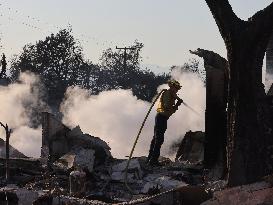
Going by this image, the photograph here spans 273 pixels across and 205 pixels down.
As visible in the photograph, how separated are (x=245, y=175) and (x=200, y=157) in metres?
4.20

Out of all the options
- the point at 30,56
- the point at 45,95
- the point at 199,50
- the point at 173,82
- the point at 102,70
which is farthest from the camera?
the point at 102,70

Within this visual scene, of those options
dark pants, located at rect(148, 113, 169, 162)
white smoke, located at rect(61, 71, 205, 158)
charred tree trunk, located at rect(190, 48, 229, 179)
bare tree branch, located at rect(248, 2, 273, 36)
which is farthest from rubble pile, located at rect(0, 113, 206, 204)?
white smoke, located at rect(61, 71, 205, 158)

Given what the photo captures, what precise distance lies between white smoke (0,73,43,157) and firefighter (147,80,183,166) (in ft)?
53.2

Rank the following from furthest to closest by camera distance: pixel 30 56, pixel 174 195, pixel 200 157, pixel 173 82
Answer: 1. pixel 30 56
2. pixel 200 157
3. pixel 173 82
4. pixel 174 195

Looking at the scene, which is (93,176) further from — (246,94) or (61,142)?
(246,94)

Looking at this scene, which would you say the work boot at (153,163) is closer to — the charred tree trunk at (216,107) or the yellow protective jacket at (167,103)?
the yellow protective jacket at (167,103)

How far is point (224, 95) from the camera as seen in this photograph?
34.9 ft

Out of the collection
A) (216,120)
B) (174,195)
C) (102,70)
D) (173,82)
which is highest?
(102,70)

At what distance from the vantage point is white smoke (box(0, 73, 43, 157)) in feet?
97.3

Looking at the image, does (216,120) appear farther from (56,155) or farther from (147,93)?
(147,93)

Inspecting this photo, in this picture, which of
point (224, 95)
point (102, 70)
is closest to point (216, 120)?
point (224, 95)

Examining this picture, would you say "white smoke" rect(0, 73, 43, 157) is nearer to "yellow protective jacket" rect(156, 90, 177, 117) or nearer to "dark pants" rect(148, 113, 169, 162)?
"dark pants" rect(148, 113, 169, 162)

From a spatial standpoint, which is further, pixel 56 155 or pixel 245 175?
pixel 56 155

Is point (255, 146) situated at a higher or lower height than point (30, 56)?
lower
